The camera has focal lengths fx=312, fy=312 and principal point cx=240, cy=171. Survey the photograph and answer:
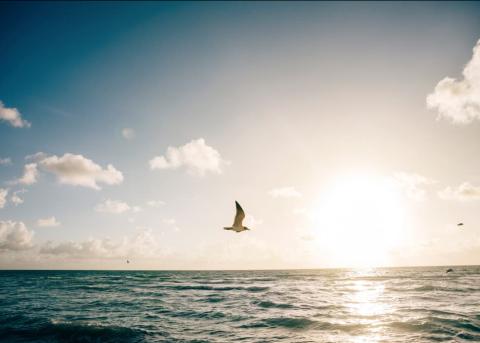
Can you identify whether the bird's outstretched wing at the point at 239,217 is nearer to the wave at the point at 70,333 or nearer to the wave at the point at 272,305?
the wave at the point at 70,333

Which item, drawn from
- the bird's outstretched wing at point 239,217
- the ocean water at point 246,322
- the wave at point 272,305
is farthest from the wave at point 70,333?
the wave at point 272,305

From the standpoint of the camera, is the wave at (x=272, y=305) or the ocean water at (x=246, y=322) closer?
the ocean water at (x=246, y=322)

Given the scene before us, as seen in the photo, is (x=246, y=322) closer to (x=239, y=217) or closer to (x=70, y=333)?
(x=239, y=217)

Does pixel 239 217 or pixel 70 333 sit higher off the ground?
pixel 239 217

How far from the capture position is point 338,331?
43.9ft

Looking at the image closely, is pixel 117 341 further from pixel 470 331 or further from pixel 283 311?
pixel 470 331

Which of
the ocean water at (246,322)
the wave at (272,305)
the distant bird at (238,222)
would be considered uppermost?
the distant bird at (238,222)

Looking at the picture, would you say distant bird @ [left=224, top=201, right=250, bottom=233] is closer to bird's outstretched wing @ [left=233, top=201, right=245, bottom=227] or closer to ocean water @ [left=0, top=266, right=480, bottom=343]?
bird's outstretched wing @ [left=233, top=201, right=245, bottom=227]

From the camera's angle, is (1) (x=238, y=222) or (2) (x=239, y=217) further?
(1) (x=238, y=222)

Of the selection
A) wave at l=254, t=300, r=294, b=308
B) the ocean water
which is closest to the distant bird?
the ocean water

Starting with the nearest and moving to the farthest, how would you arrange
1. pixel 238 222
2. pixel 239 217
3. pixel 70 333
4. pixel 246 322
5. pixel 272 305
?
pixel 70 333 < pixel 239 217 < pixel 238 222 < pixel 246 322 < pixel 272 305

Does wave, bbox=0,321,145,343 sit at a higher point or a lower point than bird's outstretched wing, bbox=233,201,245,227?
lower

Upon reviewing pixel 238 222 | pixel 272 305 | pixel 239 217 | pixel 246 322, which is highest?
pixel 239 217

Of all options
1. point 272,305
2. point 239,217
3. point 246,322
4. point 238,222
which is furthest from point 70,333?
point 272,305
